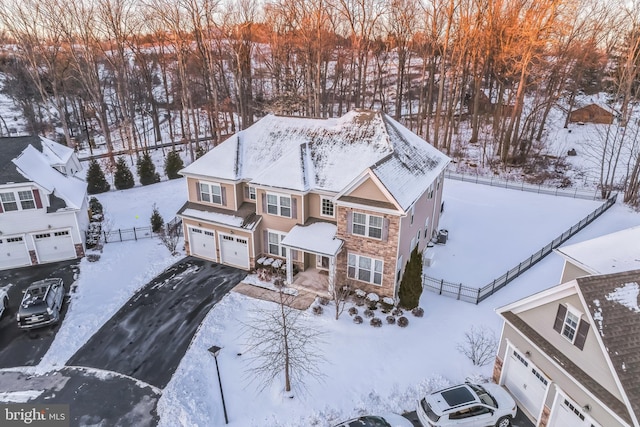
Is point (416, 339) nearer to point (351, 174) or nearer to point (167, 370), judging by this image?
point (351, 174)

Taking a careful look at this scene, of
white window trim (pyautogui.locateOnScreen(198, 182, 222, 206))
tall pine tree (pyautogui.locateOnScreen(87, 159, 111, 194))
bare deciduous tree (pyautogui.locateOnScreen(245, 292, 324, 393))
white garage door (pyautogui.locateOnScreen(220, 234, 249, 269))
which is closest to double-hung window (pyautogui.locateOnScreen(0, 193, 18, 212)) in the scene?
white window trim (pyautogui.locateOnScreen(198, 182, 222, 206))

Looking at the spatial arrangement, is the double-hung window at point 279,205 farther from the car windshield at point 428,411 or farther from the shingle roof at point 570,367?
the shingle roof at point 570,367

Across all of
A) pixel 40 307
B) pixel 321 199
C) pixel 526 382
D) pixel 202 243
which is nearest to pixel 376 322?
pixel 526 382

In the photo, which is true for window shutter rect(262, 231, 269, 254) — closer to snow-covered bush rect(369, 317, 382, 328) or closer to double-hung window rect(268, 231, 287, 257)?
double-hung window rect(268, 231, 287, 257)

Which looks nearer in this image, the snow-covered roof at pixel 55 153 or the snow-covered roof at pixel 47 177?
the snow-covered roof at pixel 47 177

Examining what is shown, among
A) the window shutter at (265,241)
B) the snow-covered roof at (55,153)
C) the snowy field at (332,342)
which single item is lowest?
the snowy field at (332,342)

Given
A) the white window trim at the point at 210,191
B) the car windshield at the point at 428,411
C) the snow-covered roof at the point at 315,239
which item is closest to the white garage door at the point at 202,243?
the white window trim at the point at 210,191

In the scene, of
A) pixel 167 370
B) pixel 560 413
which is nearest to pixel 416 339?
pixel 560 413
